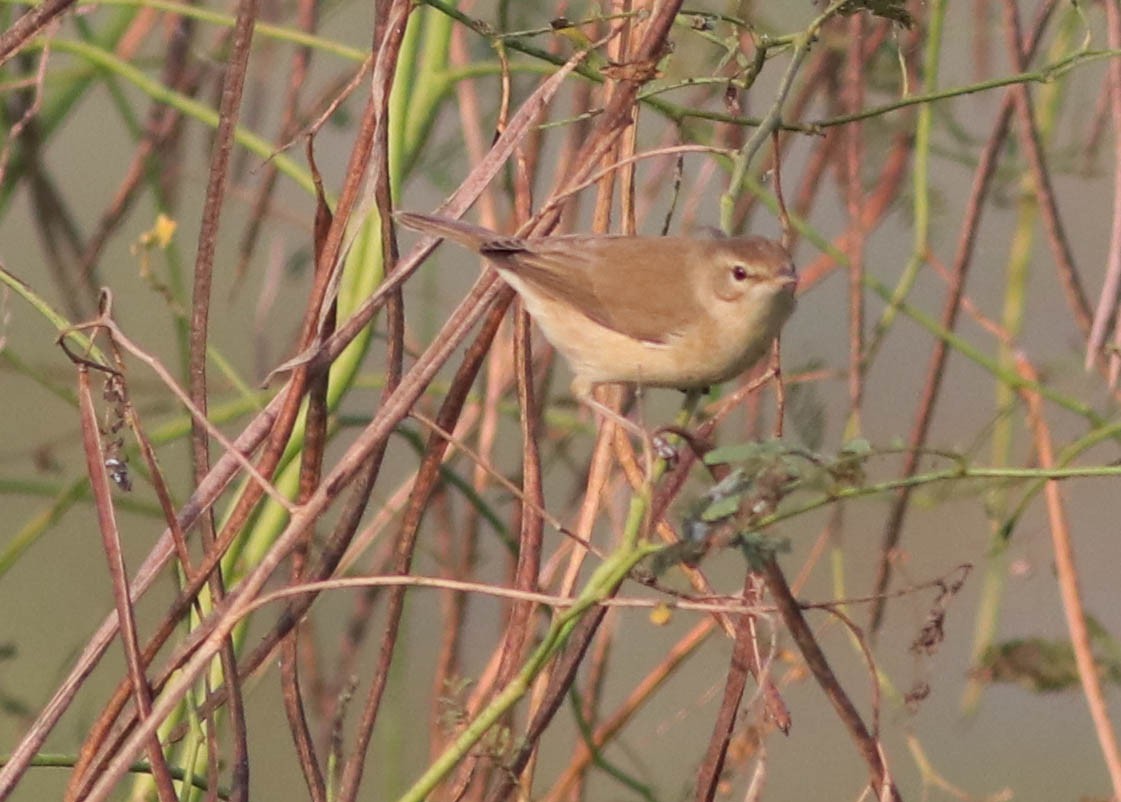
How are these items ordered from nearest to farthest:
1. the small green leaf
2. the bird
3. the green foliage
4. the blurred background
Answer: the small green leaf
the blurred background
the bird
the green foliage

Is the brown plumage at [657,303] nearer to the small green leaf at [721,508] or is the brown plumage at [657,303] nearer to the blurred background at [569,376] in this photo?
the blurred background at [569,376]

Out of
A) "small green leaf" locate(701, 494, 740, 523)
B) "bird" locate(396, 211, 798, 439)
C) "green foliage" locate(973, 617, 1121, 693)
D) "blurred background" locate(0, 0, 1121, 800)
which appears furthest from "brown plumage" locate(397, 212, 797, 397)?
"small green leaf" locate(701, 494, 740, 523)

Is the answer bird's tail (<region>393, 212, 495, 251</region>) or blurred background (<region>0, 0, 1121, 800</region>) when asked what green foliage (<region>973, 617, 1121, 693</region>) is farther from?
bird's tail (<region>393, 212, 495, 251</region>)

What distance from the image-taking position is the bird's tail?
202 cm

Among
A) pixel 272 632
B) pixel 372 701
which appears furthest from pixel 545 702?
pixel 272 632

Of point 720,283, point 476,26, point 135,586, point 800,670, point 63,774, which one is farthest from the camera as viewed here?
point 63,774

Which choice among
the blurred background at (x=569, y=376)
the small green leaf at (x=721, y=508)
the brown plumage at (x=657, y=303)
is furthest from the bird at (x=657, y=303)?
the small green leaf at (x=721, y=508)

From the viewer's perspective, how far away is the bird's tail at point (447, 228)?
6.63 ft

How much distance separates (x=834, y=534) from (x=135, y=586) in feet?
5.68

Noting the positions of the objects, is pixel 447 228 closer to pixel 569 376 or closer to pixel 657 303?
pixel 657 303

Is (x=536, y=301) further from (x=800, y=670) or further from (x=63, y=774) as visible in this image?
(x=63, y=774)

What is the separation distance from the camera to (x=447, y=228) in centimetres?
207

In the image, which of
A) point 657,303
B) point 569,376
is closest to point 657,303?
point 657,303

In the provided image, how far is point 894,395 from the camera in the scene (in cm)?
730
